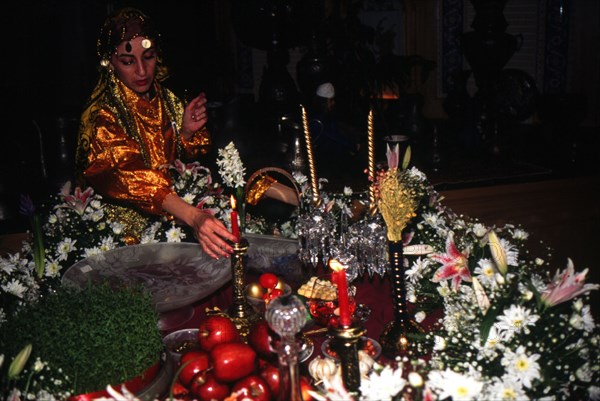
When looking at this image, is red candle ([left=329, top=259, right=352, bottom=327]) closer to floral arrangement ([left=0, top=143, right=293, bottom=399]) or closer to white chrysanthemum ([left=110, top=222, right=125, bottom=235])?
floral arrangement ([left=0, top=143, right=293, bottom=399])

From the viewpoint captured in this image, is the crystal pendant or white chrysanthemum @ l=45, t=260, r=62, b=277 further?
white chrysanthemum @ l=45, t=260, r=62, b=277

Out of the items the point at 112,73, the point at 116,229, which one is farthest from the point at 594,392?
the point at 112,73

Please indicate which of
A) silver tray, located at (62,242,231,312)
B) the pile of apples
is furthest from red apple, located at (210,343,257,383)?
silver tray, located at (62,242,231,312)

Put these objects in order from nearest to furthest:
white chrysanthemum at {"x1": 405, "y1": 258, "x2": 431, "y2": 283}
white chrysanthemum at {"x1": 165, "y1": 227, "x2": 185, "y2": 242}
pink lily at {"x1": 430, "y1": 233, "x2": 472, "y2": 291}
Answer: pink lily at {"x1": 430, "y1": 233, "x2": 472, "y2": 291} → white chrysanthemum at {"x1": 405, "y1": 258, "x2": 431, "y2": 283} → white chrysanthemum at {"x1": 165, "y1": 227, "x2": 185, "y2": 242}

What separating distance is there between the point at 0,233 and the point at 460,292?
292cm

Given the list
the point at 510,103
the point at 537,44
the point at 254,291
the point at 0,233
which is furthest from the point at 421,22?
the point at 254,291

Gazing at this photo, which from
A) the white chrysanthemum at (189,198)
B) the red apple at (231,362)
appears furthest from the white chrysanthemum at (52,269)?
the red apple at (231,362)

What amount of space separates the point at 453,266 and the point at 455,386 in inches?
19.2

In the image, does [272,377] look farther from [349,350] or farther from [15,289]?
[15,289]

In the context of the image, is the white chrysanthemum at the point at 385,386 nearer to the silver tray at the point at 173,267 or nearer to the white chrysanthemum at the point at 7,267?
the silver tray at the point at 173,267

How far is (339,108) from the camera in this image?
510 cm

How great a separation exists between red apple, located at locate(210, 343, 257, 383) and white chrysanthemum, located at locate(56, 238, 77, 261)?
89 cm

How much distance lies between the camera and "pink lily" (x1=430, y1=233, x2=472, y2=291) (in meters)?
1.58

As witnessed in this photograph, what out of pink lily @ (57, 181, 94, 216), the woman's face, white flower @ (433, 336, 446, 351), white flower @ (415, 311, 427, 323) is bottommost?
white flower @ (415, 311, 427, 323)
